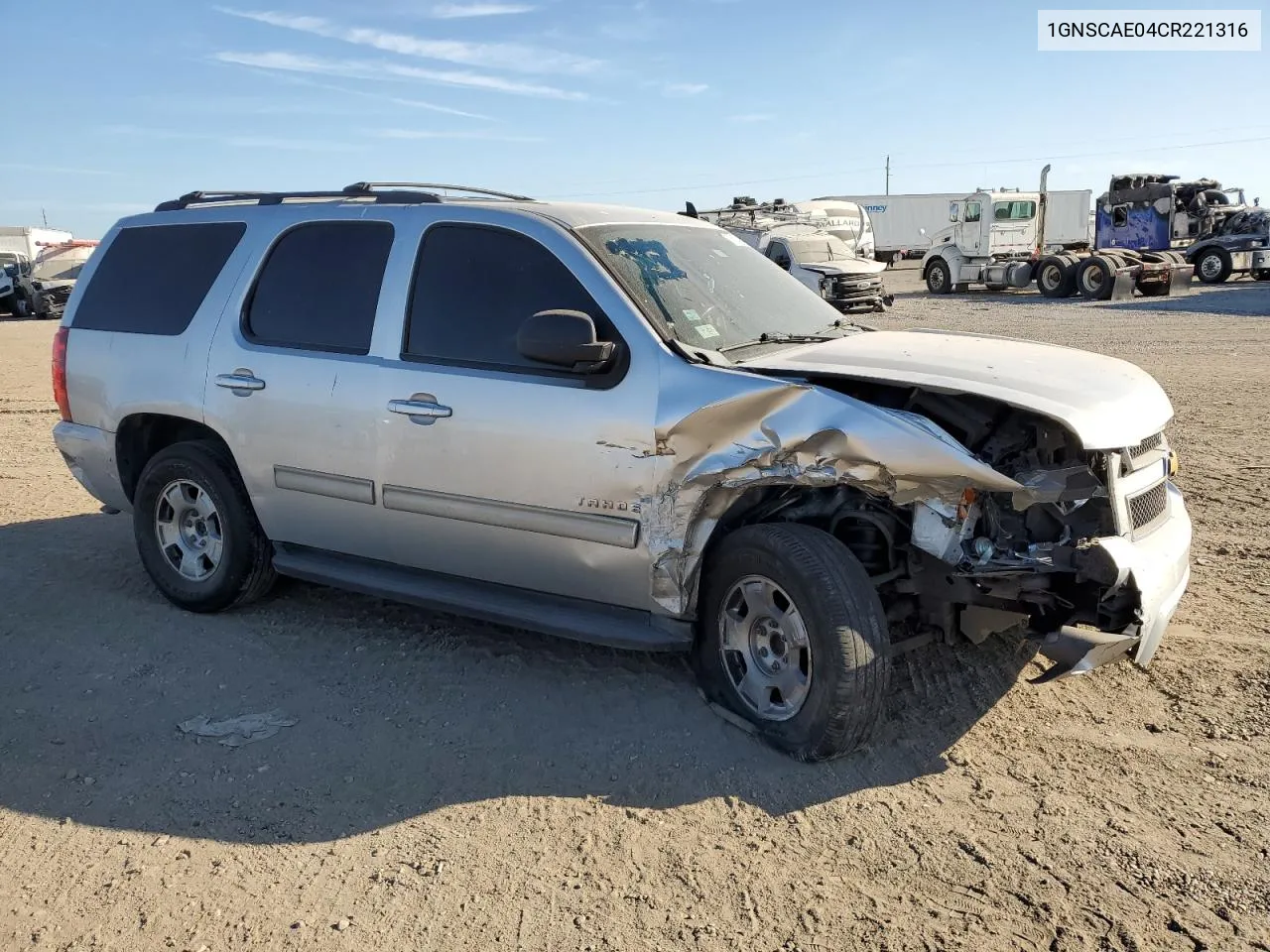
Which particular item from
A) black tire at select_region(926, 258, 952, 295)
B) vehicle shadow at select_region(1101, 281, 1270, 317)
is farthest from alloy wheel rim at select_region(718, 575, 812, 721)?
black tire at select_region(926, 258, 952, 295)

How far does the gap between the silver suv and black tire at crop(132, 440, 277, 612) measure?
2 cm

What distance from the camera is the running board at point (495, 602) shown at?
163 inches

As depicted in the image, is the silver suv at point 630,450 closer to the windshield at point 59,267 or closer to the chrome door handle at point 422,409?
the chrome door handle at point 422,409

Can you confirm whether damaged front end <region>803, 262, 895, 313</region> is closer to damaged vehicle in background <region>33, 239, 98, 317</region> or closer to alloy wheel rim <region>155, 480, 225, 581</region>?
alloy wheel rim <region>155, 480, 225, 581</region>

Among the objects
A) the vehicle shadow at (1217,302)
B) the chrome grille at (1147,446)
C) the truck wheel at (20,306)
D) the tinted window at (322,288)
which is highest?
the tinted window at (322,288)

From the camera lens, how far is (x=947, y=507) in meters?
3.64

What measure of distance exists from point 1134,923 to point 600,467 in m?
2.33

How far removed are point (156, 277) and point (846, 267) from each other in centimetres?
1944

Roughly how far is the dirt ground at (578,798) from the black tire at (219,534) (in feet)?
0.49

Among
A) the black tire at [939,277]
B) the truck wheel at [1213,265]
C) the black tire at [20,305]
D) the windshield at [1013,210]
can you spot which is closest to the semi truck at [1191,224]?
the truck wheel at [1213,265]

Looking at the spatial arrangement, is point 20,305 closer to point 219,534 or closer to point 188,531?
point 188,531

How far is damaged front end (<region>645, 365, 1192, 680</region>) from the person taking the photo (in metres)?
3.58

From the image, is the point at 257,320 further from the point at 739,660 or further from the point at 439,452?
the point at 739,660

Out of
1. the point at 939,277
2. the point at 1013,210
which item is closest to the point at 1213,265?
the point at 1013,210
